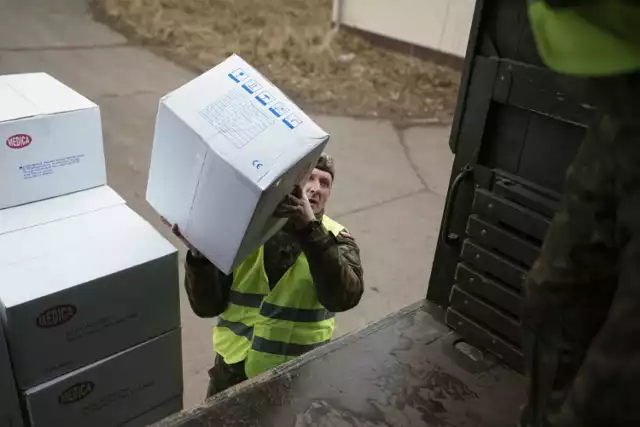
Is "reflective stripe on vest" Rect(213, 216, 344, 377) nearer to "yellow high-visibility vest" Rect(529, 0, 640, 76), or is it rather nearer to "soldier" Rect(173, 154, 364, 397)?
"soldier" Rect(173, 154, 364, 397)

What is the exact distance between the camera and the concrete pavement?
7.47 ft

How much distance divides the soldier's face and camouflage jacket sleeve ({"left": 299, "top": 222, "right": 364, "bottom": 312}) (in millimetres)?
67

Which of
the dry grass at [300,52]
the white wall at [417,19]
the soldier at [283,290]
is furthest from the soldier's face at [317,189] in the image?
the white wall at [417,19]

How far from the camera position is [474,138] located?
4.01ft

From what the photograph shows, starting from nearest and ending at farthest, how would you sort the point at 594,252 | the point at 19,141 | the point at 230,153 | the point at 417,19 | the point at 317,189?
the point at 594,252, the point at 230,153, the point at 317,189, the point at 19,141, the point at 417,19

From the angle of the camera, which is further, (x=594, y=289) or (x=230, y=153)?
(x=230, y=153)

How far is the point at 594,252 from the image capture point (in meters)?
0.73

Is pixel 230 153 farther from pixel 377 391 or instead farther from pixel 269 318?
pixel 377 391

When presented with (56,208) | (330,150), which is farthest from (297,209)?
(330,150)

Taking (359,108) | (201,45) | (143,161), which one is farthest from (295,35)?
(143,161)

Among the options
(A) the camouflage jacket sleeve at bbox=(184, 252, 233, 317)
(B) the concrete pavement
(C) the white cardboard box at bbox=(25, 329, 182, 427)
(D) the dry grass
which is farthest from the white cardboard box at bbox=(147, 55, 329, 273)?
(D) the dry grass

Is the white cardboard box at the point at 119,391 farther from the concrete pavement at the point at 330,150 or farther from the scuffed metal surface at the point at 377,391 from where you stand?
the concrete pavement at the point at 330,150

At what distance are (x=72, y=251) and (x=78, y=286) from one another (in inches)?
4.4

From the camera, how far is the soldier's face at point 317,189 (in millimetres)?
1210
